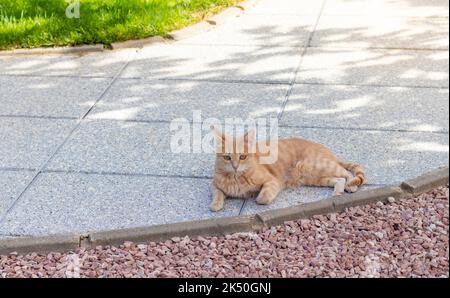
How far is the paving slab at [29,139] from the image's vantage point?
7426 mm

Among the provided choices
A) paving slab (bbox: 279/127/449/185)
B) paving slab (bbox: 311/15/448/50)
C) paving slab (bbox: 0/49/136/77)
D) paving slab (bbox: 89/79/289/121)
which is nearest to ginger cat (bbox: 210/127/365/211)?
paving slab (bbox: 279/127/449/185)

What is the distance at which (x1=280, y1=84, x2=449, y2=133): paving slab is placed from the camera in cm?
779

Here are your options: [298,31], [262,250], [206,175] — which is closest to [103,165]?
[206,175]

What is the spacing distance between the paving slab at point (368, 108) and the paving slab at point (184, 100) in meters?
0.22

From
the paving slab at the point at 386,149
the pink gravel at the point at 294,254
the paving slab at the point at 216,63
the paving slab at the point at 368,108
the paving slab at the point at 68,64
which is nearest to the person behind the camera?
the pink gravel at the point at 294,254

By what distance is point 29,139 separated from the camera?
7793 mm

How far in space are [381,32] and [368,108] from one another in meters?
2.14

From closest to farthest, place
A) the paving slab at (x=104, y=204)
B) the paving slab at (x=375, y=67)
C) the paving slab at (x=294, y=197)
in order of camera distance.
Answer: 1. the paving slab at (x=104, y=204)
2. the paving slab at (x=294, y=197)
3. the paving slab at (x=375, y=67)

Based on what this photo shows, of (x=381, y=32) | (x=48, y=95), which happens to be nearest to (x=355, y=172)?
(x=48, y=95)

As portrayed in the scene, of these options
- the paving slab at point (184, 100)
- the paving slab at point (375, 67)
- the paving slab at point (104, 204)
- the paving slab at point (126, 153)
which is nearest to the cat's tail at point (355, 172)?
the paving slab at point (104, 204)

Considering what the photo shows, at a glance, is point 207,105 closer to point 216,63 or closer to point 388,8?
point 216,63

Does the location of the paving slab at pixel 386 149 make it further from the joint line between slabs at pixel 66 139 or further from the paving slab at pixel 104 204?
the joint line between slabs at pixel 66 139

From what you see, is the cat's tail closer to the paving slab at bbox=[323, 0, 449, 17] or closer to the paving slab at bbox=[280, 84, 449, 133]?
the paving slab at bbox=[280, 84, 449, 133]

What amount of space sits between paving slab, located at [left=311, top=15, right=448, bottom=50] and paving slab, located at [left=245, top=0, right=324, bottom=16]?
37 cm
